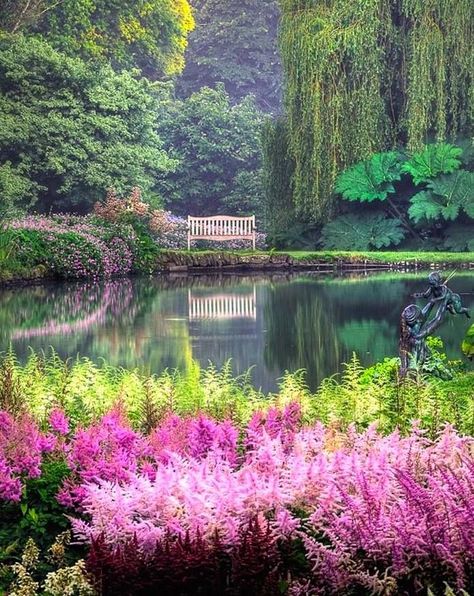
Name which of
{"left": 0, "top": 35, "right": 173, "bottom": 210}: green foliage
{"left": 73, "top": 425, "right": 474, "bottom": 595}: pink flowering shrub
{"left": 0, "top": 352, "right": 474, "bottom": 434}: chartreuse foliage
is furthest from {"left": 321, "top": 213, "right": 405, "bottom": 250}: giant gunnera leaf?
{"left": 73, "top": 425, "right": 474, "bottom": 595}: pink flowering shrub

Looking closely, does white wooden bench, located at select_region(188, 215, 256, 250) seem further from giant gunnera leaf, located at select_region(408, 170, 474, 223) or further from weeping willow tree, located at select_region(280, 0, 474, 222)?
giant gunnera leaf, located at select_region(408, 170, 474, 223)

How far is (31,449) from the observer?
13.4 ft

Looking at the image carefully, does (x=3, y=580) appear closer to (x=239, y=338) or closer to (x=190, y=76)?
(x=239, y=338)

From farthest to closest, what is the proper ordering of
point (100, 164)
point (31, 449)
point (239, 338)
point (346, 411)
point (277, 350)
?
point (100, 164) → point (239, 338) → point (277, 350) → point (346, 411) → point (31, 449)

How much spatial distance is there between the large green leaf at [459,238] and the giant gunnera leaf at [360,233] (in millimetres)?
1243

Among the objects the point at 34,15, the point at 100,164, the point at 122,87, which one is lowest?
the point at 100,164

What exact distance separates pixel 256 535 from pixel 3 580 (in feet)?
2.96

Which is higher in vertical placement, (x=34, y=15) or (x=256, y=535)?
(x=34, y=15)

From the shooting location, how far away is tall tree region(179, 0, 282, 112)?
156ft

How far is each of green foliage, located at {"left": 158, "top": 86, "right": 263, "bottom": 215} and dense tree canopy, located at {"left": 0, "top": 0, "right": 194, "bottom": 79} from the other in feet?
12.5

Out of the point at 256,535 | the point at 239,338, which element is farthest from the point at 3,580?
the point at 239,338

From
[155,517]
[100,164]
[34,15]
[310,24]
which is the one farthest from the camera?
[34,15]

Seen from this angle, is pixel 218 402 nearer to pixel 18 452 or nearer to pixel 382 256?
pixel 18 452

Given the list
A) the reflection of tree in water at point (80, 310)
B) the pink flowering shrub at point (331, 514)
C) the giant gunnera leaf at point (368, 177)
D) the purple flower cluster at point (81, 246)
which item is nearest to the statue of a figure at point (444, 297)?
the pink flowering shrub at point (331, 514)
